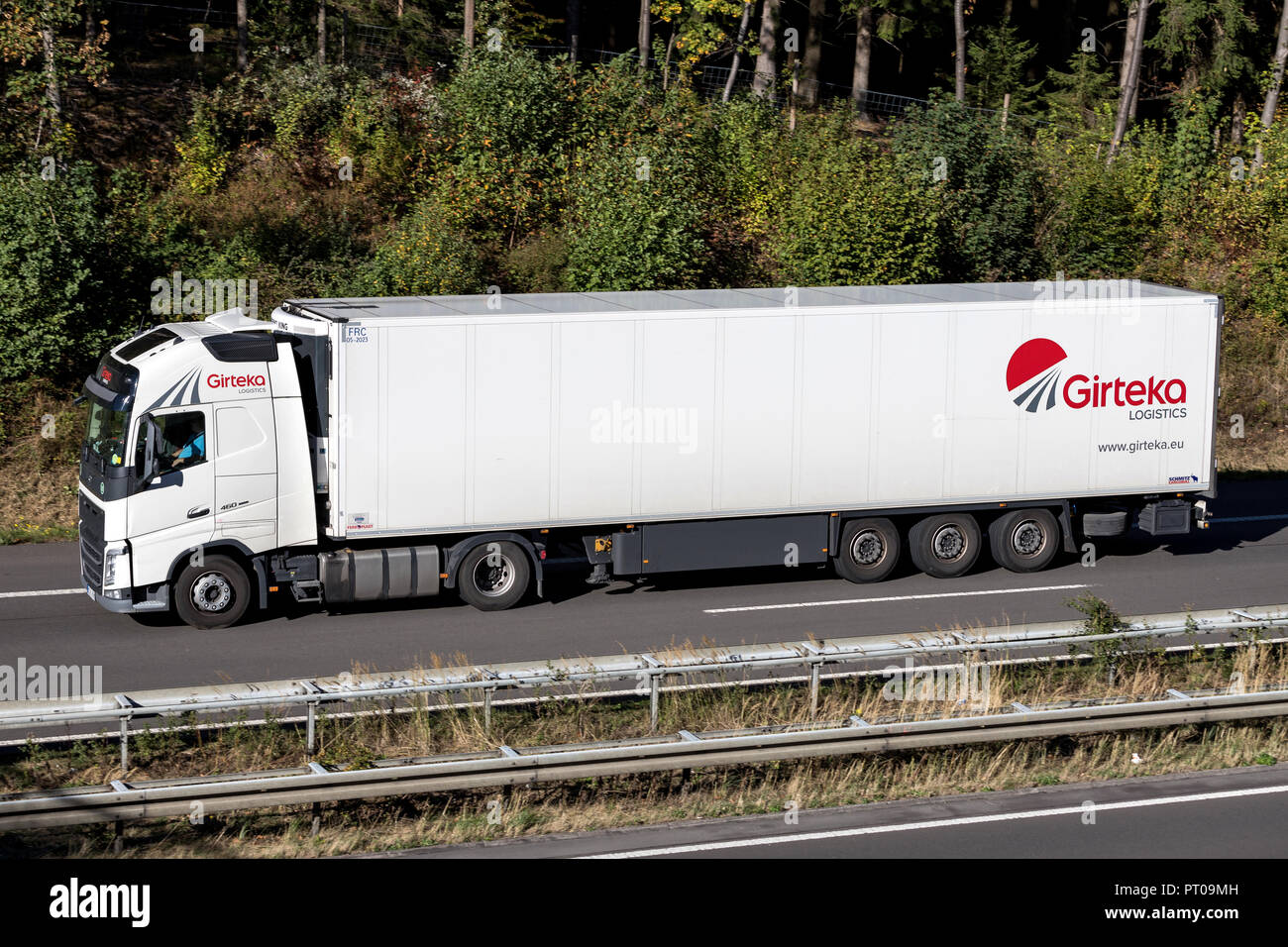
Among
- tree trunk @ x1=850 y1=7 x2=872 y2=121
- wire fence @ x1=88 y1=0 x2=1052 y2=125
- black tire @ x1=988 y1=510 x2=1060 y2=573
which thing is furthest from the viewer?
tree trunk @ x1=850 y1=7 x2=872 y2=121

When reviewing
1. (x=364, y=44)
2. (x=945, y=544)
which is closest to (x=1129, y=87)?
(x=364, y=44)

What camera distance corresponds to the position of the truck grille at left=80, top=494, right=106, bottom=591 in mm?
15906

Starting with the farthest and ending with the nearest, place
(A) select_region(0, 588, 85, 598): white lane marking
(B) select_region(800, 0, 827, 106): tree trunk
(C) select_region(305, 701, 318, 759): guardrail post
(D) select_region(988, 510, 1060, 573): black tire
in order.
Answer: (B) select_region(800, 0, 827, 106): tree trunk, (D) select_region(988, 510, 1060, 573): black tire, (A) select_region(0, 588, 85, 598): white lane marking, (C) select_region(305, 701, 318, 759): guardrail post

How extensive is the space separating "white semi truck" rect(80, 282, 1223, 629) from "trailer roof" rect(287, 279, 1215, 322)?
69 mm

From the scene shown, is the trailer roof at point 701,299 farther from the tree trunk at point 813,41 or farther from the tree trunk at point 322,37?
the tree trunk at point 813,41

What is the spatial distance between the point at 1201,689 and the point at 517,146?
1962 centimetres

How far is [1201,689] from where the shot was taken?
44.6 feet

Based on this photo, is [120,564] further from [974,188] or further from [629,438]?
[974,188]

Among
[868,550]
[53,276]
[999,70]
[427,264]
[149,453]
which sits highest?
[999,70]

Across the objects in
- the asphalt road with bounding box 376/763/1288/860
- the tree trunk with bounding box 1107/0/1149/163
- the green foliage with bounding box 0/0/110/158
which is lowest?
the asphalt road with bounding box 376/763/1288/860

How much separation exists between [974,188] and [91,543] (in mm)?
20670

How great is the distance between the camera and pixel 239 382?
1595cm

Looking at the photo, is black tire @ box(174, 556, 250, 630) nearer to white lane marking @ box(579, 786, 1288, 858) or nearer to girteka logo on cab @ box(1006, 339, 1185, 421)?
white lane marking @ box(579, 786, 1288, 858)

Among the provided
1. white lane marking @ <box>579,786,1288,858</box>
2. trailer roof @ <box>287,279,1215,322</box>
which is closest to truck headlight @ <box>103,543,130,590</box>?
trailer roof @ <box>287,279,1215,322</box>
